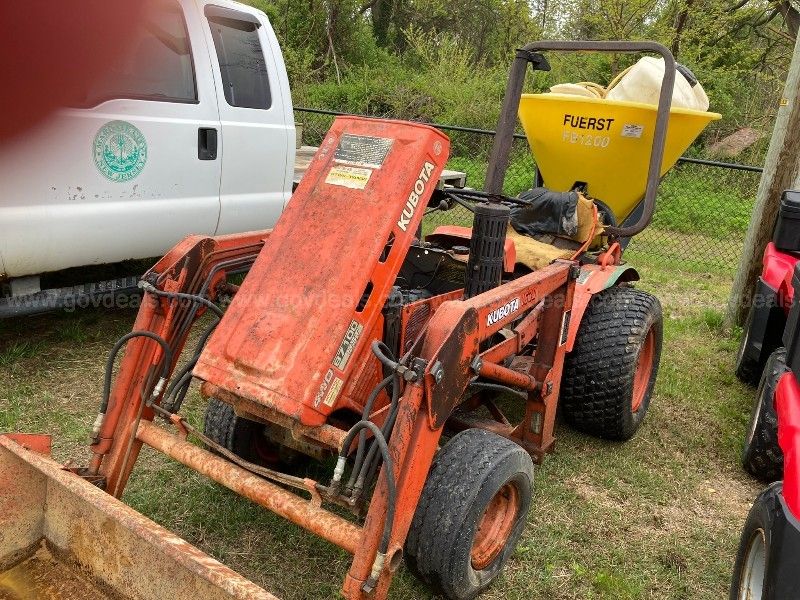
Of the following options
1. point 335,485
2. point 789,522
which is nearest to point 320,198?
point 335,485

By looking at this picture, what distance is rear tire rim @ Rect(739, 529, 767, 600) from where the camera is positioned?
219cm

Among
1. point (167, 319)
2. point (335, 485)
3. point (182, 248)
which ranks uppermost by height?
point (182, 248)

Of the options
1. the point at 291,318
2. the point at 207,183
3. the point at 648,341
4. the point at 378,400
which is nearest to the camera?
the point at 291,318

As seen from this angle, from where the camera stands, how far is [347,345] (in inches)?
96.2

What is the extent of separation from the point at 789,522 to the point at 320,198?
1.85m

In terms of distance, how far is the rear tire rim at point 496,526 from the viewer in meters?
2.56

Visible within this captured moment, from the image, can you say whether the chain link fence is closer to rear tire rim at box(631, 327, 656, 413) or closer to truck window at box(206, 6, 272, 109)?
truck window at box(206, 6, 272, 109)

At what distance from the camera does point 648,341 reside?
3.89 meters

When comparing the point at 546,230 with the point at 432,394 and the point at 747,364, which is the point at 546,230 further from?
the point at 432,394

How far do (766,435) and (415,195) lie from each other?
200 centimetres

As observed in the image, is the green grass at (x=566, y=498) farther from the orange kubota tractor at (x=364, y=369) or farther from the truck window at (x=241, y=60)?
the truck window at (x=241, y=60)

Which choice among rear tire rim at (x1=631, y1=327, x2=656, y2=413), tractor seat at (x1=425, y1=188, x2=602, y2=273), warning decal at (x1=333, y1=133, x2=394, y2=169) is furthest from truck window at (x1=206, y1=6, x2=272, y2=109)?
rear tire rim at (x1=631, y1=327, x2=656, y2=413)

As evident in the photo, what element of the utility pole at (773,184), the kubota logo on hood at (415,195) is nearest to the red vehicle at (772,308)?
the utility pole at (773,184)

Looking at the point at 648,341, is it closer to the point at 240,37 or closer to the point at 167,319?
the point at 167,319
